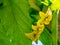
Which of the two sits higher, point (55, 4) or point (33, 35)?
point (55, 4)

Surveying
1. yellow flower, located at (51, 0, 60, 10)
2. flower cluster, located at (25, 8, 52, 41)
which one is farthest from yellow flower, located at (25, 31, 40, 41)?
yellow flower, located at (51, 0, 60, 10)

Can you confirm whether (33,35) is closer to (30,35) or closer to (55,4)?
(30,35)

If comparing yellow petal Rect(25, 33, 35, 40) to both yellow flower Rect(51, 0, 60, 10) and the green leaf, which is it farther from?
yellow flower Rect(51, 0, 60, 10)

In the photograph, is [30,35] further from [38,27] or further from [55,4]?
[55,4]

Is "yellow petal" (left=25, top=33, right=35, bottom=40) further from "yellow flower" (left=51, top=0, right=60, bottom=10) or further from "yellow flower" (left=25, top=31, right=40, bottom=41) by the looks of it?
"yellow flower" (left=51, top=0, right=60, bottom=10)

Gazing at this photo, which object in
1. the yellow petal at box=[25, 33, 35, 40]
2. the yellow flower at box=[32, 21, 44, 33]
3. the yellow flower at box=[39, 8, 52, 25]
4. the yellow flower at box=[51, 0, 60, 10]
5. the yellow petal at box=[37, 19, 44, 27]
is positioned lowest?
the yellow petal at box=[25, 33, 35, 40]

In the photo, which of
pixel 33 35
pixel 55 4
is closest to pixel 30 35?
pixel 33 35

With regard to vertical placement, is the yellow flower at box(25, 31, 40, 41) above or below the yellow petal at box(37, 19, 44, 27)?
below

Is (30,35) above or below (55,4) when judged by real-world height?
below

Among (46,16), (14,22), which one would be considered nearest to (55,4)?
(46,16)

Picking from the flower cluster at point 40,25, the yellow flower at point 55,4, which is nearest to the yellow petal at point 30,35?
the flower cluster at point 40,25

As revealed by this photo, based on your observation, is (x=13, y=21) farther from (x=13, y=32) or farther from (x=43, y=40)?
(x=43, y=40)
